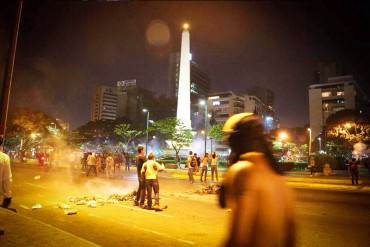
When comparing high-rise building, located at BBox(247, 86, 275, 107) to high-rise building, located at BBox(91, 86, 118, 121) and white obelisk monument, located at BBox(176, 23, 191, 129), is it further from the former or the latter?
white obelisk monument, located at BBox(176, 23, 191, 129)

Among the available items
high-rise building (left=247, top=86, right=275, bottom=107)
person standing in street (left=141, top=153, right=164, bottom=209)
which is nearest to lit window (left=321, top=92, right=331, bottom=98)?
high-rise building (left=247, top=86, right=275, bottom=107)

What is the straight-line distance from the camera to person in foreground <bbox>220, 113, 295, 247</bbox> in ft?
6.64

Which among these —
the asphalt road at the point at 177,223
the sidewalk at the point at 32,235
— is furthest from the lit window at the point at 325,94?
the sidewalk at the point at 32,235

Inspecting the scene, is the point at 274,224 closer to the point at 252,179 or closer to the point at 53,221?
the point at 252,179

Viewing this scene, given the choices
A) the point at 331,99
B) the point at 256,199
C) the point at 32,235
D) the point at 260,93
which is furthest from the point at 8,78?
the point at 260,93

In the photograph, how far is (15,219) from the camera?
6.33m

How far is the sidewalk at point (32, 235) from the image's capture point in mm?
4906

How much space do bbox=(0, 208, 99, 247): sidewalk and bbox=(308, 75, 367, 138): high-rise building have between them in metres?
97.5

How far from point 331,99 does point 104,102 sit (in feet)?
412

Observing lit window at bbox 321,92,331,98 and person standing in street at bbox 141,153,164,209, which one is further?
lit window at bbox 321,92,331,98

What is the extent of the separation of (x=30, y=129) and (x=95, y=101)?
128 m

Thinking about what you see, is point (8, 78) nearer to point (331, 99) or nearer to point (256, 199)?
point (256, 199)

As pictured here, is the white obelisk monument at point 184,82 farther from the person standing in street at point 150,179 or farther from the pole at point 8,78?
the pole at point 8,78

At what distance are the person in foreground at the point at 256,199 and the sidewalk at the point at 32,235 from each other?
3589 millimetres
